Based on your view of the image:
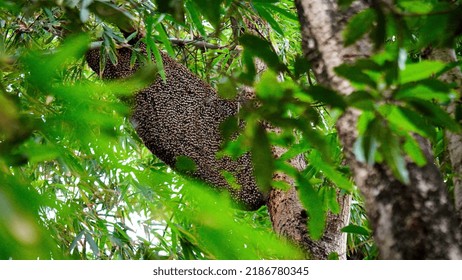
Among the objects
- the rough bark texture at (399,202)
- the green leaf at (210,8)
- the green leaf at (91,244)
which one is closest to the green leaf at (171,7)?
the green leaf at (210,8)

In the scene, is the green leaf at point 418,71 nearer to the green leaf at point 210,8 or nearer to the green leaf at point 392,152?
the green leaf at point 392,152

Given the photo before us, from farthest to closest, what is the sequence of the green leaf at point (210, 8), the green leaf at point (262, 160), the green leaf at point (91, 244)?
the green leaf at point (91, 244) < the green leaf at point (210, 8) < the green leaf at point (262, 160)

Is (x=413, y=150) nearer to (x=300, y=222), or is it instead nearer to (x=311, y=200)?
(x=311, y=200)

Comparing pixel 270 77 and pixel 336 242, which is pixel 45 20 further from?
pixel 270 77

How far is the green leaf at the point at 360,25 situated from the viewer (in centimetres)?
53

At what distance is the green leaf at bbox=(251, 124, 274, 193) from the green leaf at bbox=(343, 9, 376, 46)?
5.0 inches

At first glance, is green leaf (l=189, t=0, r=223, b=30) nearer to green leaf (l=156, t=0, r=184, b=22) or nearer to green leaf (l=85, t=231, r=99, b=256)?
green leaf (l=156, t=0, r=184, b=22)

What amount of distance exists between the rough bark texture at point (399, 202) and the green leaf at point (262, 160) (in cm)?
10

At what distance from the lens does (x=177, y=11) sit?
0.66 m

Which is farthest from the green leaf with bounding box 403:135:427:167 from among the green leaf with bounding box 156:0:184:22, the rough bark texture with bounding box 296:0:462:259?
the green leaf with bounding box 156:0:184:22

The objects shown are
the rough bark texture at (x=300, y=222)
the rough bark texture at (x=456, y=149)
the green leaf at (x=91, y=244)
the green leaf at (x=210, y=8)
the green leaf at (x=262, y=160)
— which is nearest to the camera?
the green leaf at (x=262, y=160)

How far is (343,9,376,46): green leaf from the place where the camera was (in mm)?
534
